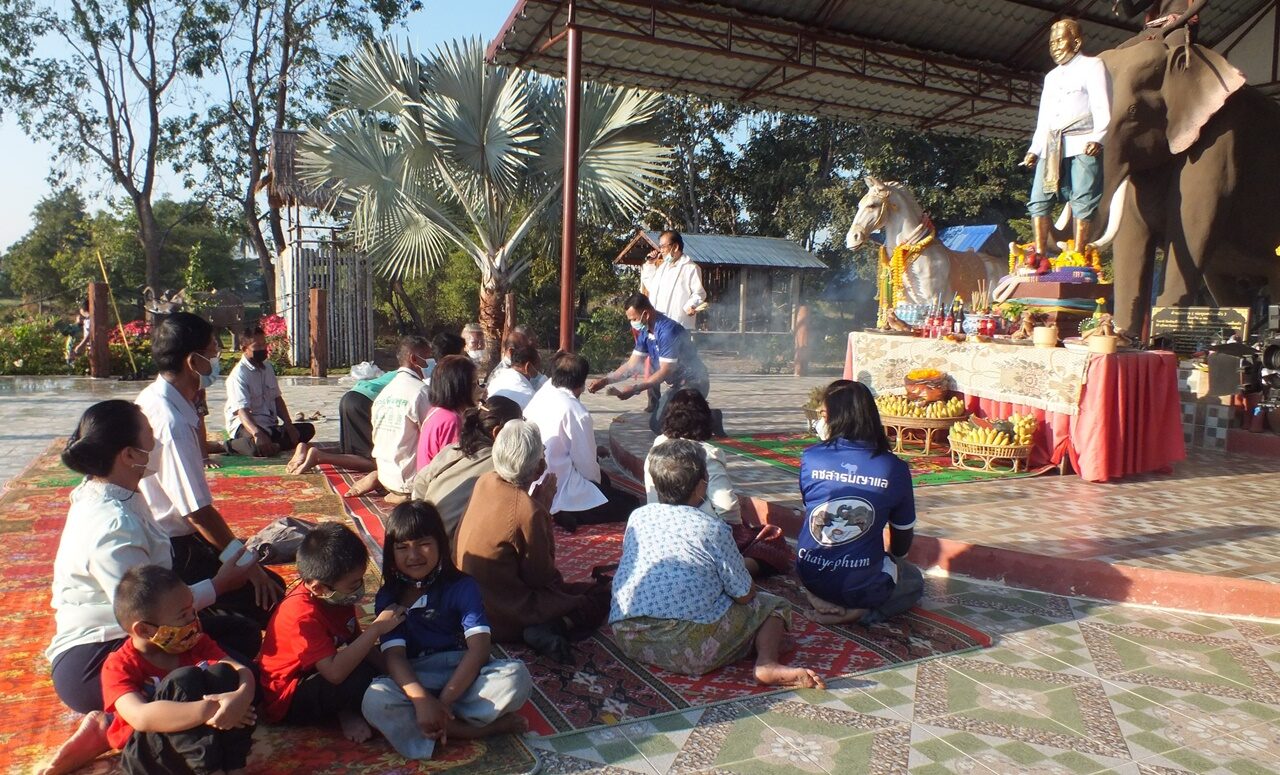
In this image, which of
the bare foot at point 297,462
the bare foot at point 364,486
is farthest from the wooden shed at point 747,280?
the bare foot at point 364,486

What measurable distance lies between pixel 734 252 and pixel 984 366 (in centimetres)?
1236

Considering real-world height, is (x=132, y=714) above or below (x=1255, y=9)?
below

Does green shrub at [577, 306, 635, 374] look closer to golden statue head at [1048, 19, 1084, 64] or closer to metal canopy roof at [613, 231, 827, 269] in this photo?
metal canopy roof at [613, 231, 827, 269]

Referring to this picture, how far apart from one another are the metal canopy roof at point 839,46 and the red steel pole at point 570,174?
1.14ft

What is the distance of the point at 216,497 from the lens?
647 centimetres

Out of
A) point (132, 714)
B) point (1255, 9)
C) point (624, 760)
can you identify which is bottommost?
point (624, 760)

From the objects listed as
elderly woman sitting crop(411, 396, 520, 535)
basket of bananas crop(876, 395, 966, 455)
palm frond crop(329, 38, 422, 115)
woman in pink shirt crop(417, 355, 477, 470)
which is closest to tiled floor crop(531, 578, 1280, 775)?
elderly woman sitting crop(411, 396, 520, 535)

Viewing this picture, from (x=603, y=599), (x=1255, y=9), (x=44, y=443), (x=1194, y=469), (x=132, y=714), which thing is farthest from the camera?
→ (x=1255, y=9)

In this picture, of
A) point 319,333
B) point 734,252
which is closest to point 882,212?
point 734,252

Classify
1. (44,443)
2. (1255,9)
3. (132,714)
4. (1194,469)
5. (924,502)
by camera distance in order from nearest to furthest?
(132,714), (924,502), (1194,469), (44,443), (1255,9)

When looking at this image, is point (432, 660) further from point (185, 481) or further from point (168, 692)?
point (185, 481)

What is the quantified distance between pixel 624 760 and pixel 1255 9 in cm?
1396

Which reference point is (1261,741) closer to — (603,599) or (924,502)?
(603,599)

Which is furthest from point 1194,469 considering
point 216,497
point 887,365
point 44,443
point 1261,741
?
point 44,443
